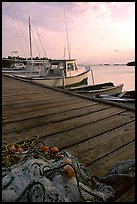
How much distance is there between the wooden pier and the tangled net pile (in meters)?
0.25

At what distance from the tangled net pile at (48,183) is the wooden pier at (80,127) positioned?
25 cm

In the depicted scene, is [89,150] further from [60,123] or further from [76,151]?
[60,123]

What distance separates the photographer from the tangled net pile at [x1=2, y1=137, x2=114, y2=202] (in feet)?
5.43

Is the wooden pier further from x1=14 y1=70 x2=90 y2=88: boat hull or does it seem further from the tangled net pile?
x1=14 y1=70 x2=90 y2=88: boat hull

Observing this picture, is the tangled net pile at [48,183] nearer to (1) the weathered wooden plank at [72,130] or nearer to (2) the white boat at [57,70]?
(1) the weathered wooden plank at [72,130]

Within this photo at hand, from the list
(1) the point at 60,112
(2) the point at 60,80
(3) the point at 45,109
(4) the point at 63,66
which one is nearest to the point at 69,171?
(1) the point at 60,112

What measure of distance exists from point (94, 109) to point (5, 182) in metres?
3.50

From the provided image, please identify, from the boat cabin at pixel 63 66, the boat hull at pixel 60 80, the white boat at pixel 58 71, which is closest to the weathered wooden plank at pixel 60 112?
the boat hull at pixel 60 80

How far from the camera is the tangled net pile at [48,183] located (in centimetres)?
166

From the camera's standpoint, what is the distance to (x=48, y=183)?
173 centimetres

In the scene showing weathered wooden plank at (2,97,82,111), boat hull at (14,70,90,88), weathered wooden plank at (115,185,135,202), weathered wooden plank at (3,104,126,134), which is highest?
boat hull at (14,70,90,88)

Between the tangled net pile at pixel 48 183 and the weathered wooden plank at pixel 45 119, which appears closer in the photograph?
the tangled net pile at pixel 48 183

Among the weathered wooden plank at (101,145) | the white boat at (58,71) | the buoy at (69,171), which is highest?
the white boat at (58,71)

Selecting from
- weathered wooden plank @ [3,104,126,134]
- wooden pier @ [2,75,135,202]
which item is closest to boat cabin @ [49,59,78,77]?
wooden pier @ [2,75,135,202]
